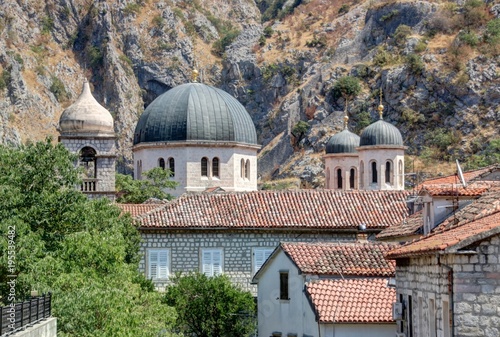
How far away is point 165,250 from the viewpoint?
4678 centimetres

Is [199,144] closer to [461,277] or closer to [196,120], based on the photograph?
[196,120]

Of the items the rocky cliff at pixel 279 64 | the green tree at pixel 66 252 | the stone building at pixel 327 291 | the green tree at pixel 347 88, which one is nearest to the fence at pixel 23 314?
the green tree at pixel 66 252

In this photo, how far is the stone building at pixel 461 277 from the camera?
66.5 ft

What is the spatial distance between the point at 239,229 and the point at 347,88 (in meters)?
64.1

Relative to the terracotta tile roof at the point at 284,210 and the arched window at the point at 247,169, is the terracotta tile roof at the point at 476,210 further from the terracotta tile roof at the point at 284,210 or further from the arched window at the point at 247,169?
the arched window at the point at 247,169

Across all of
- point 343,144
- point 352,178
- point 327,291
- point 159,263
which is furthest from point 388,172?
point 327,291

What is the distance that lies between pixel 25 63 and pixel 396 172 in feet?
196

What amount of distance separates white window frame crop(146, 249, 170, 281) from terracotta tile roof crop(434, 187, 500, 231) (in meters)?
21.2

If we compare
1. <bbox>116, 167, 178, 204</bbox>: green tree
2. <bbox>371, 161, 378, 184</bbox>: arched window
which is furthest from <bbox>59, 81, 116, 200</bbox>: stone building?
<bbox>371, 161, 378, 184</bbox>: arched window

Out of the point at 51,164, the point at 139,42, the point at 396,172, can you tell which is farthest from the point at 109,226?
the point at 139,42

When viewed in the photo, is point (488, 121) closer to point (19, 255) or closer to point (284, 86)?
point (284, 86)

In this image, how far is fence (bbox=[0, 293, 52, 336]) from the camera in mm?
20297

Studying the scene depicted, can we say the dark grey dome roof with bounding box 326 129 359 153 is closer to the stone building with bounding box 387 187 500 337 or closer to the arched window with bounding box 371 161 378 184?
the arched window with bounding box 371 161 378 184

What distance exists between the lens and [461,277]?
20.6m
